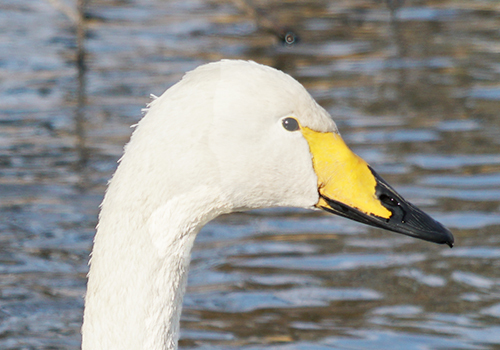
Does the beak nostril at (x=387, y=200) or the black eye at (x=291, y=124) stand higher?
the black eye at (x=291, y=124)

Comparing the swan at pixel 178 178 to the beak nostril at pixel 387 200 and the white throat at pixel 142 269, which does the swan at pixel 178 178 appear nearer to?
the white throat at pixel 142 269

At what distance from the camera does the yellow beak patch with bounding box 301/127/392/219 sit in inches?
157

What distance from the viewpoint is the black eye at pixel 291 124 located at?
3.86 m

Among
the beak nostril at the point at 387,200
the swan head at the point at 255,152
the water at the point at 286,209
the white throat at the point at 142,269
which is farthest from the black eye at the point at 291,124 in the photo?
the water at the point at 286,209

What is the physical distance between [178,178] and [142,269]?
1.28ft

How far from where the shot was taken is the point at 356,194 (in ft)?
13.3

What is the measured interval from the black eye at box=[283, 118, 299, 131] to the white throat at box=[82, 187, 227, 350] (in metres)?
0.40

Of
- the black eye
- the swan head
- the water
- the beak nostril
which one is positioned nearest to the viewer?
the swan head

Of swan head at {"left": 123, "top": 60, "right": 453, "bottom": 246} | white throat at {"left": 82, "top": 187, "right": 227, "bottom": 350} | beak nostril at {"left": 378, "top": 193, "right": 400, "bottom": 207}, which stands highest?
swan head at {"left": 123, "top": 60, "right": 453, "bottom": 246}

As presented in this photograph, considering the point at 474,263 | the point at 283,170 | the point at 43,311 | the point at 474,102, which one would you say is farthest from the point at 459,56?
the point at 283,170

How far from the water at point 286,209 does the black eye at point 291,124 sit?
2470mm

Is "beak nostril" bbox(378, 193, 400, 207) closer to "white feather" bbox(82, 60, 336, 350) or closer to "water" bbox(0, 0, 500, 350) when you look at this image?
"white feather" bbox(82, 60, 336, 350)

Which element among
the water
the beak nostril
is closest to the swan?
the beak nostril

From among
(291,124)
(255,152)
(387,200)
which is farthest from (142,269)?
(387,200)
